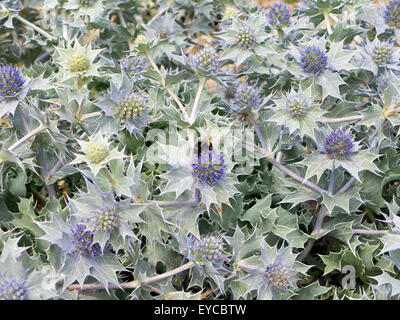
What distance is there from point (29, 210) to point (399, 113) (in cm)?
173

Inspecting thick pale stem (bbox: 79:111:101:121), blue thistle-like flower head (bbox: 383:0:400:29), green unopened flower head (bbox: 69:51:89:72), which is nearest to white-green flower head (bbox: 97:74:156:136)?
thick pale stem (bbox: 79:111:101:121)

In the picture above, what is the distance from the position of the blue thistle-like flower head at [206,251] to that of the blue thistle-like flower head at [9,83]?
101cm

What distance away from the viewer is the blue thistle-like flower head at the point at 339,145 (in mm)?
1973

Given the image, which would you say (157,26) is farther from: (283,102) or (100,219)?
(100,219)

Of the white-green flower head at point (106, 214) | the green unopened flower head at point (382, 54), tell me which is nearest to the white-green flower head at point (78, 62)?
the white-green flower head at point (106, 214)

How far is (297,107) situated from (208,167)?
1.71ft

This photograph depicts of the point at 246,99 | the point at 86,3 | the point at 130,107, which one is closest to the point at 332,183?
the point at 246,99

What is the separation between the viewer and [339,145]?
1971 mm

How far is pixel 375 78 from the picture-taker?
2.42m

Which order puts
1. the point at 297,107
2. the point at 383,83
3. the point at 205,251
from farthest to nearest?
1. the point at 383,83
2. the point at 297,107
3. the point at 205,251

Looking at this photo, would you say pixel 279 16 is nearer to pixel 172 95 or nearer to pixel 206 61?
pixel 206 61

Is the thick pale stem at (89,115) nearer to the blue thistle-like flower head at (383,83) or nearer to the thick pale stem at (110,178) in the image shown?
the thick pale stem at (110,178)

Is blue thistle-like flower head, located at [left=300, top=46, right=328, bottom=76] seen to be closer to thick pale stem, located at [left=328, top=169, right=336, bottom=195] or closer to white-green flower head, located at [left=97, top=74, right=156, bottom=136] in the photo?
thick pale stem, located at [left=328, top=169, right=336, bottom=195]
